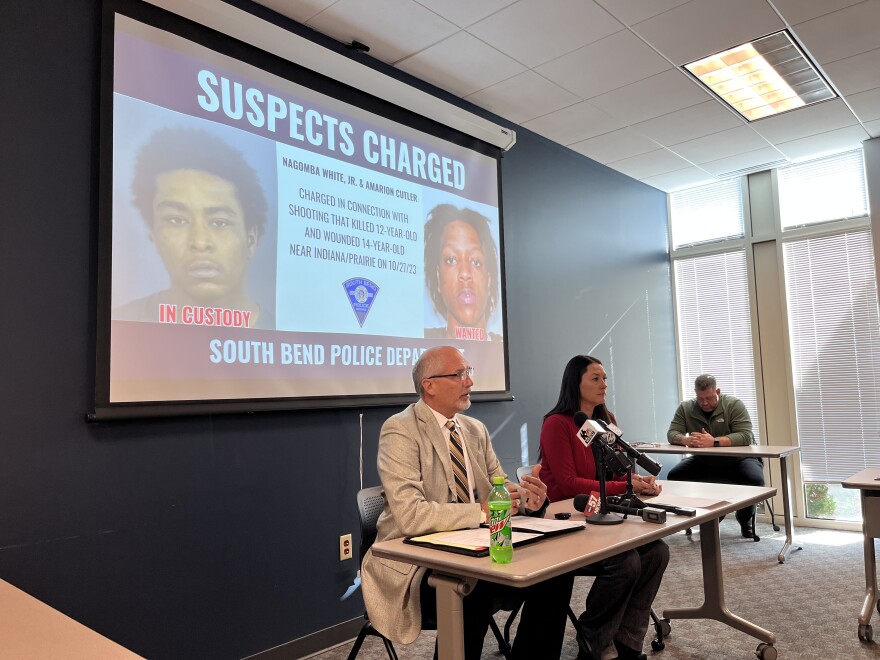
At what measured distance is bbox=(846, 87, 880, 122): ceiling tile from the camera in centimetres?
443

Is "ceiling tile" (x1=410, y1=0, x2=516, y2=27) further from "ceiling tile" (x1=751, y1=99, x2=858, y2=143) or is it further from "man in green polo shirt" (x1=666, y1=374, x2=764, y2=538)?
"man in green polo shirt" (x1=666, y1=374, x2=764, y2=538)

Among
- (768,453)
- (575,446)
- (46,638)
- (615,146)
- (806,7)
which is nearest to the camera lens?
(46,638)

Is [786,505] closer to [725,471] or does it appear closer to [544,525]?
[725,471]

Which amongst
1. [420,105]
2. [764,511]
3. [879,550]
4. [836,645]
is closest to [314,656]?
[836,645]

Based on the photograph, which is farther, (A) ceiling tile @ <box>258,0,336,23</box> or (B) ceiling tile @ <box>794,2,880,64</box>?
(B) ceiling tile @ <box>794,2,880,64</box>

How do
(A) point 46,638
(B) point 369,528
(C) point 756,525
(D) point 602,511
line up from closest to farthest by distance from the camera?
(A) point 46,638 < (D) point 602,511 < (B) point 369,528 < (C) point 756,525

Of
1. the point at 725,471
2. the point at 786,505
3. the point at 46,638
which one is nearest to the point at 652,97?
the point at 725,471

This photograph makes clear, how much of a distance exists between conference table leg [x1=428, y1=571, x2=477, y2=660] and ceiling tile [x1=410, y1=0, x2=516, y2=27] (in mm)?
2637

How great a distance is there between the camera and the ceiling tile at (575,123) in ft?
14.8

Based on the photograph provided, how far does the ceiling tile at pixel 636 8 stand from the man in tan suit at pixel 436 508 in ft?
6.70

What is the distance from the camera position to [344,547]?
3270 millimetres

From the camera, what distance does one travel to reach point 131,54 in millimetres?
2627

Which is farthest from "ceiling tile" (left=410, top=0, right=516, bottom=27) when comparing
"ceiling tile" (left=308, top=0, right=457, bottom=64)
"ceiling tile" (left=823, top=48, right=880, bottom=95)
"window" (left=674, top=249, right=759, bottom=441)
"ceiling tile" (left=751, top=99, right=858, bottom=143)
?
"window" (left=674, top=249, right=759, bottom=441)

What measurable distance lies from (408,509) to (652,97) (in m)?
3.46
